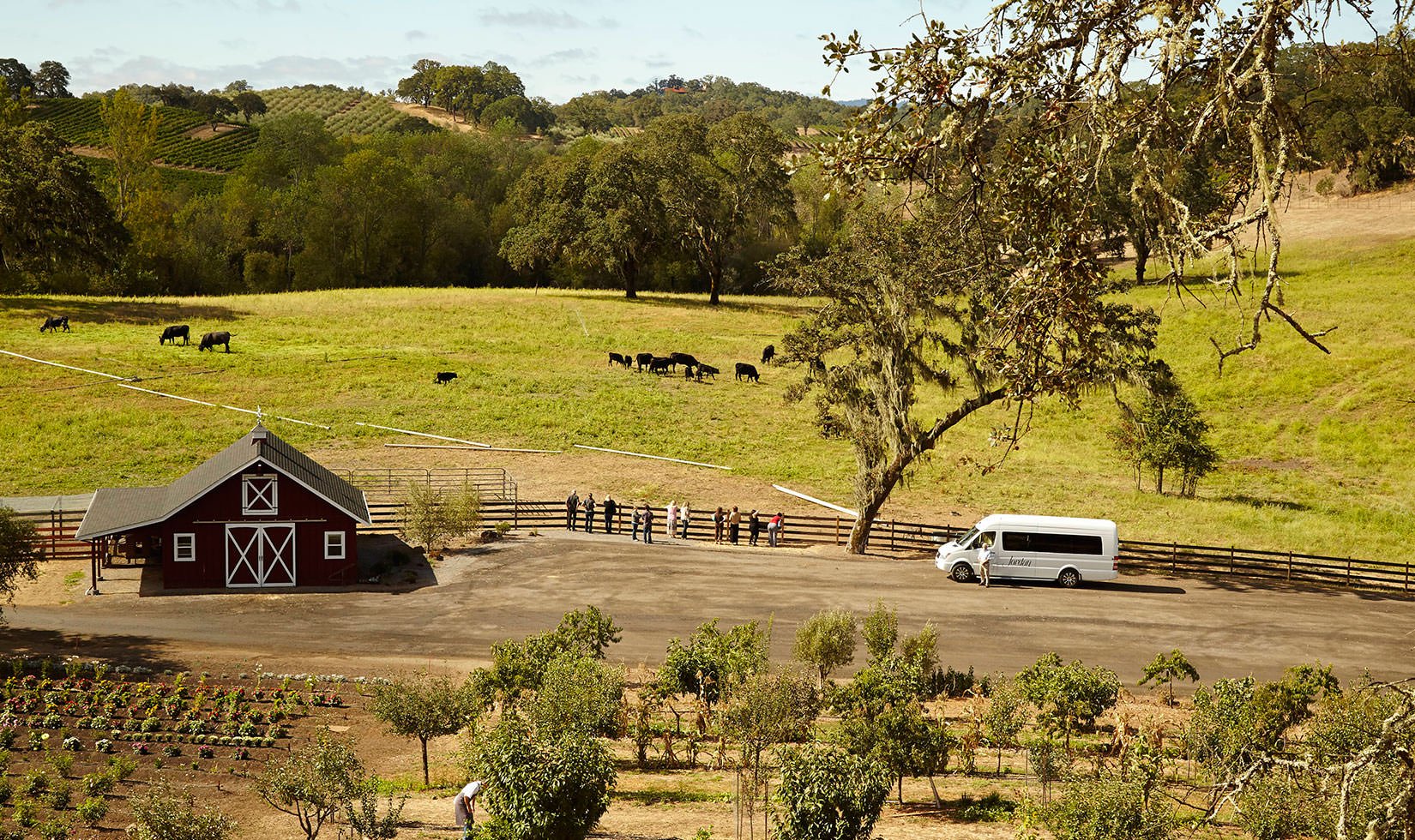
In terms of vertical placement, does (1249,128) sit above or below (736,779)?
above

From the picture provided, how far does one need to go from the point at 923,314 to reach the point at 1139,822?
79.9 feet

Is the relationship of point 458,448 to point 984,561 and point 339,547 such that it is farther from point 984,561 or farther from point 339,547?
point 984,561

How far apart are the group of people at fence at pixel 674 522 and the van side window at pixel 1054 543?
8.86 meters

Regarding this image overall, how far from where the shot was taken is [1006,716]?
67.1ft

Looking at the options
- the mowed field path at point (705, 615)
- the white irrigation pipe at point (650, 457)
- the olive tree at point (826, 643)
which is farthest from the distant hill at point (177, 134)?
the olive tree at point (826, 643)

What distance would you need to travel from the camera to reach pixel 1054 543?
36.5m

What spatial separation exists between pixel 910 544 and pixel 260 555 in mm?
23121

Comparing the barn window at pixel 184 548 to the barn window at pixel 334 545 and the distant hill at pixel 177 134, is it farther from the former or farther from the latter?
the distant hill at pixel 177 134

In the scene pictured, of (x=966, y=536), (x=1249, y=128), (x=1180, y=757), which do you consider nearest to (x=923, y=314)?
(x=966, y=536)

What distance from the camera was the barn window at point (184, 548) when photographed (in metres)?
35.5

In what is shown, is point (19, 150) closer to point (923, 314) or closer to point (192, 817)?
point (923, 314)

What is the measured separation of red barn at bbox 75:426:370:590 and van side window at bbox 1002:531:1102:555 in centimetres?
2107

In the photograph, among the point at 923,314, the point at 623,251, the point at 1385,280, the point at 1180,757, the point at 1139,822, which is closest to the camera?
the point at 1139,822

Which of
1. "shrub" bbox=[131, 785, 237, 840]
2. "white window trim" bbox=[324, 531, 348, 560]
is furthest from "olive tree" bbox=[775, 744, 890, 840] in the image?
"white window trim" bbox=[324, 531, 348, 560]
